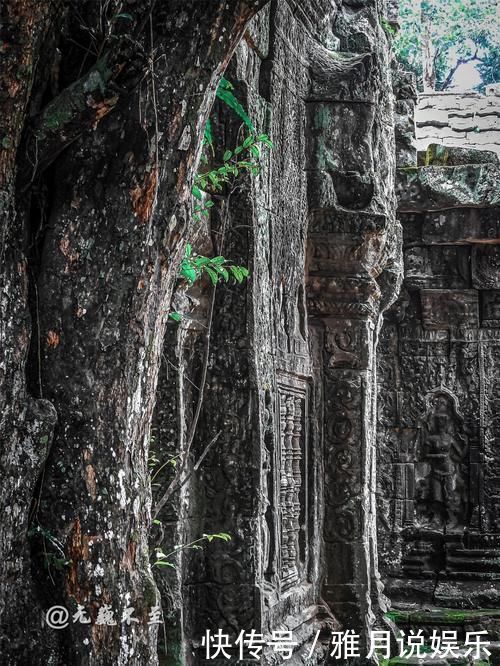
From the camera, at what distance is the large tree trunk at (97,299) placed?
2775mm

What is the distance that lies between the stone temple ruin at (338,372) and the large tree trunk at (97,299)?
1.56 metres

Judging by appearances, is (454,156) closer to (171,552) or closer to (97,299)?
(171,552)

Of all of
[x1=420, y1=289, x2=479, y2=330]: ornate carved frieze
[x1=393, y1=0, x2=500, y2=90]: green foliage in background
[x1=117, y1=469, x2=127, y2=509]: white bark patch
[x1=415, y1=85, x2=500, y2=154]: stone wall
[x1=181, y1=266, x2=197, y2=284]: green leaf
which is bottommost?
[x1=117, y1=469, x2=127, y2=509]: white bark patch

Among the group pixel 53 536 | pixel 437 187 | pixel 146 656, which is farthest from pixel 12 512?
pixel 437 187

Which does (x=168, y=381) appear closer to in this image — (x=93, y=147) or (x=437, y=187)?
(x=93, y=147)

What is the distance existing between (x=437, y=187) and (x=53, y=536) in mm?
7031

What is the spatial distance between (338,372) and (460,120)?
21.2ft

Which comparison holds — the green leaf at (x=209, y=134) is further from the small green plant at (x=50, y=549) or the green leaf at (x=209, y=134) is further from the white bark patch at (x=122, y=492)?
the small green plant at (x=50, y=549)

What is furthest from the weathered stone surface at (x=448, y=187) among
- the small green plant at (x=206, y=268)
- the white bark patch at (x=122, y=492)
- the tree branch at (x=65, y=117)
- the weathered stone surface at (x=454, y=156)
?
the white bark patch at (x=122, y=492)

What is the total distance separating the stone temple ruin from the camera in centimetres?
482

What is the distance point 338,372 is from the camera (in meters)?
6.79

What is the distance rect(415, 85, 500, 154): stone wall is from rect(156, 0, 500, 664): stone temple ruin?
94.1 inches

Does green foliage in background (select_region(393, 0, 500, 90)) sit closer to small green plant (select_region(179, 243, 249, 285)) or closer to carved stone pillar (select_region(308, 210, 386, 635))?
carved stone pillar (select_region(308, 210, 386, 635))

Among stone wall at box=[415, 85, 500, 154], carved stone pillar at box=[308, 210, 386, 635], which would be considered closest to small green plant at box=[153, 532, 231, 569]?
carved stone pillar at box=[308, 210, 386, 635]
